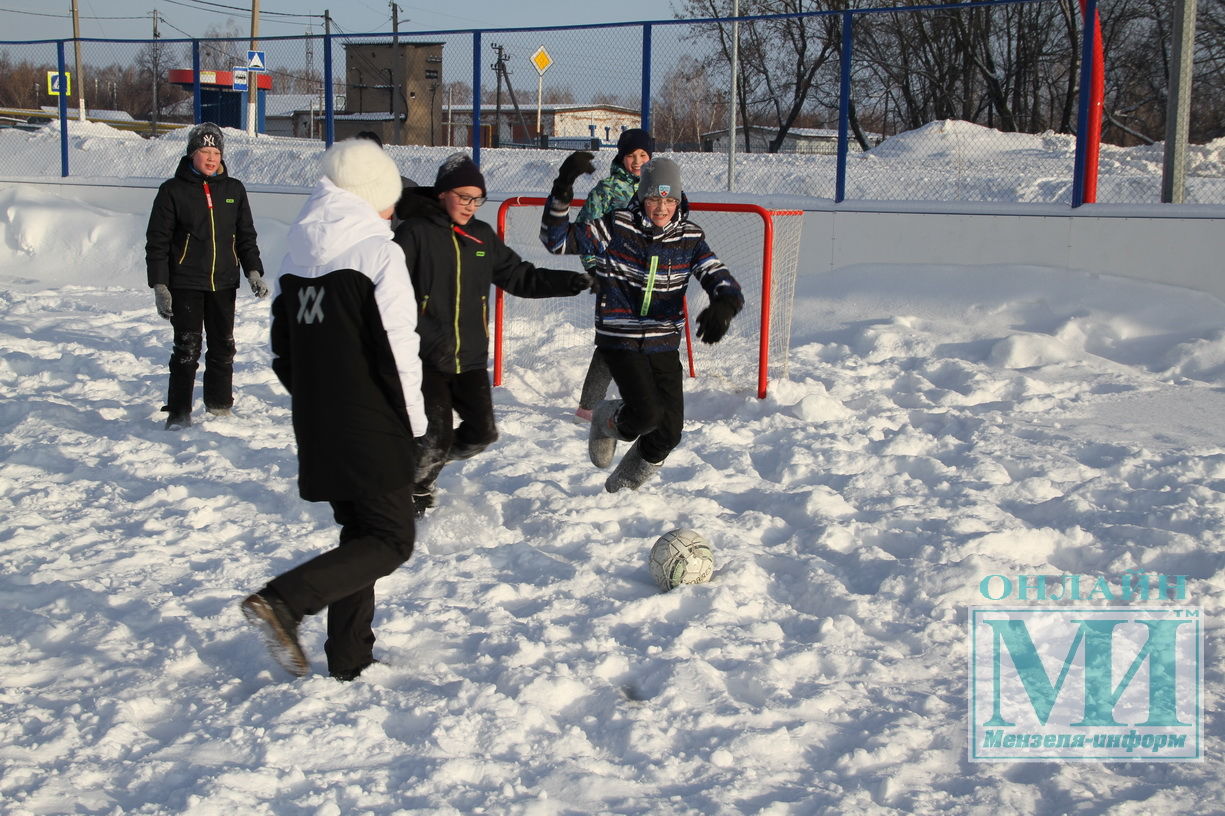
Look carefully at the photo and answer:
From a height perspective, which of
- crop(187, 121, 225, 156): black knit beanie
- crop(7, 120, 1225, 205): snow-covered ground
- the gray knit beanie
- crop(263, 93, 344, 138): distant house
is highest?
crop(263, 93, 344, 138): distant house

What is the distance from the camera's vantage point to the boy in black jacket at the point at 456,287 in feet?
16.3

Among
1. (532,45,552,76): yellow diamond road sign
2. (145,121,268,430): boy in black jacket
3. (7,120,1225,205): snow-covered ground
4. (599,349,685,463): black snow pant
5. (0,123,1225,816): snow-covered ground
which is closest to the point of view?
(0,123,1225,816): snow-covered ground

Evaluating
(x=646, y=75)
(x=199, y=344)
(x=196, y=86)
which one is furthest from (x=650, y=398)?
(x=196, y=86)

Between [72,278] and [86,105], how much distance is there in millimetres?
6759

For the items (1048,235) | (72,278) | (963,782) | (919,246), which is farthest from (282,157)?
(963,782)

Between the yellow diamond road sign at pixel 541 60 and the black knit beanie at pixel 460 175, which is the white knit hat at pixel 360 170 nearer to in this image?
the black knit beanie at pixel 460 175

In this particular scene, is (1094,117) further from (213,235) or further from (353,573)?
(353,573)

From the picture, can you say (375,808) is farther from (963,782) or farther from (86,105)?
(86,105)

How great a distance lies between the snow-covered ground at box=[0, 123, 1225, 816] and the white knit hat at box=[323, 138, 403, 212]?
165cm

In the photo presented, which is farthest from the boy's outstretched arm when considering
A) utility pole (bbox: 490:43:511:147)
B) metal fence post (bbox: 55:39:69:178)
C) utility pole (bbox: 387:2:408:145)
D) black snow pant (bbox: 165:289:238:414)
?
metal fence post (bbox: 55:39:69:178)

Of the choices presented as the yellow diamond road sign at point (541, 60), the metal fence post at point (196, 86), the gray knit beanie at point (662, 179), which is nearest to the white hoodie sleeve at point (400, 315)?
the gray knit beanie at point (662, 179)

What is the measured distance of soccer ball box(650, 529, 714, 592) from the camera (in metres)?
4.62

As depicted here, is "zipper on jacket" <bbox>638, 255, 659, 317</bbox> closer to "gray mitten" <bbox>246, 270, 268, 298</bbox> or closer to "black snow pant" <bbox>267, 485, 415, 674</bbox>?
"black snow pant" <bbox>267, 485, 415, 674</bbox>

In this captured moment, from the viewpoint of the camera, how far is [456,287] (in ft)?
16.7
